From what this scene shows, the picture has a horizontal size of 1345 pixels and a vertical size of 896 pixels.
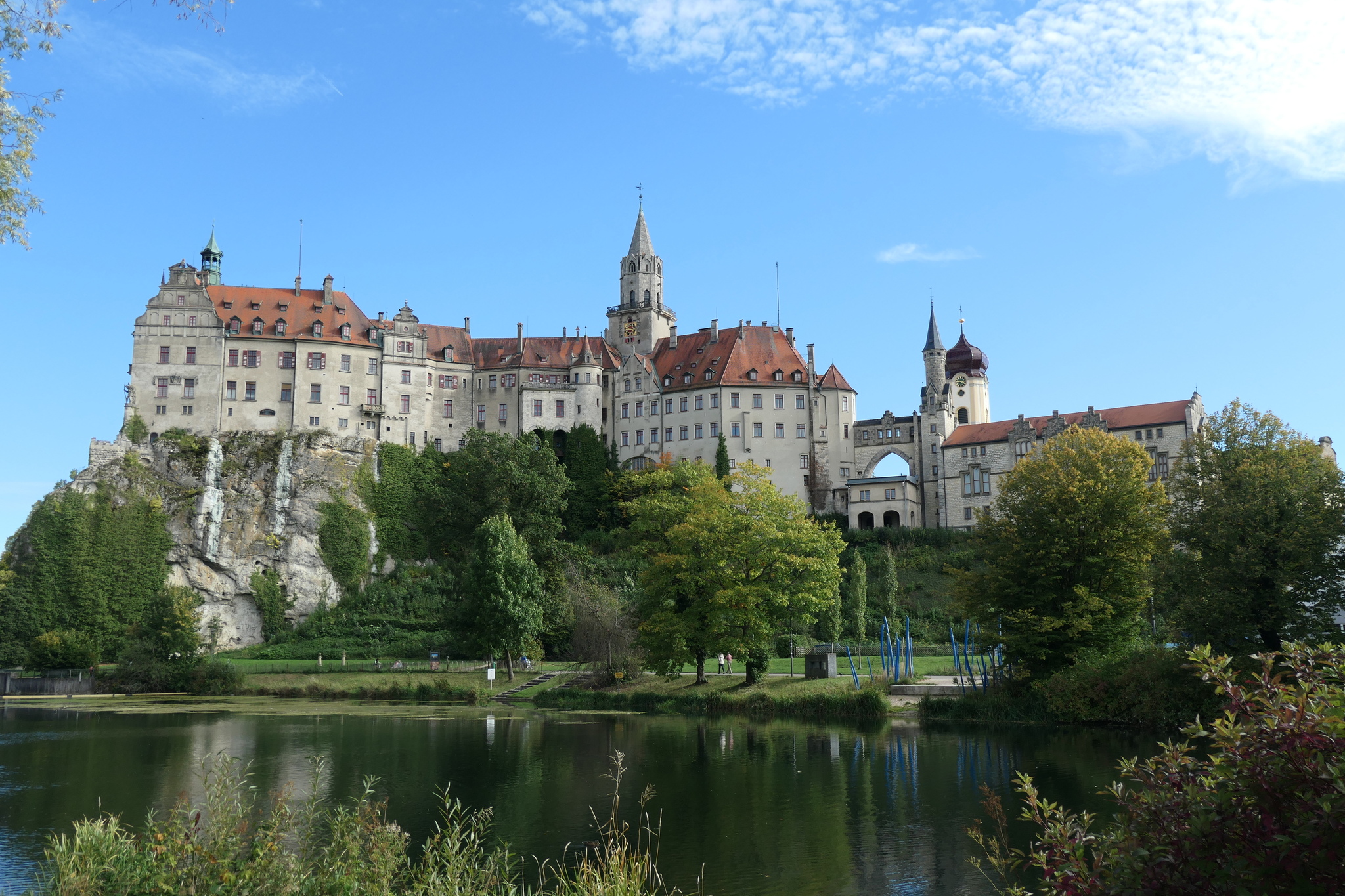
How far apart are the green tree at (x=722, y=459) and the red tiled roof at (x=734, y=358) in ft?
15.5

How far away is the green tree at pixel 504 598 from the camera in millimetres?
48219

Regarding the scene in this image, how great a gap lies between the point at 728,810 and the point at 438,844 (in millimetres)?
6626

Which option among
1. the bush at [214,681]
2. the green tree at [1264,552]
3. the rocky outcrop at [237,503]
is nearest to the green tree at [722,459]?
the rocky outcrop at [237,503]

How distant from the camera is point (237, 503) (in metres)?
72.4

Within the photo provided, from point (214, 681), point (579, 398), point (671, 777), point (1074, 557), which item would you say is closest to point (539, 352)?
point (579, 398)

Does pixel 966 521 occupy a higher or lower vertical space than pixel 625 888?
higher

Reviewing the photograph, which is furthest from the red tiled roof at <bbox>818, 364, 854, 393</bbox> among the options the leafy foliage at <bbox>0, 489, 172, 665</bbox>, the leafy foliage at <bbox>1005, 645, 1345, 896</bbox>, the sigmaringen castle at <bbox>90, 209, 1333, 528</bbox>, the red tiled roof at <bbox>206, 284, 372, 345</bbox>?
the leafy foliage at <bbox>1005, 645, 1345, 896</bbox>

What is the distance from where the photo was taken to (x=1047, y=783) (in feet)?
75.6

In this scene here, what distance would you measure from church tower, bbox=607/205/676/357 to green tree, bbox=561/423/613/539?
1212cm

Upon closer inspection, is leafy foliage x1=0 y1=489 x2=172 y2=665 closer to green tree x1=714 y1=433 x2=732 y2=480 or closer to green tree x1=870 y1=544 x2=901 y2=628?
green tree x1=714 y1=433 x2=732 y2=480

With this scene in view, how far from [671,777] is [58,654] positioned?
45595 millimetres

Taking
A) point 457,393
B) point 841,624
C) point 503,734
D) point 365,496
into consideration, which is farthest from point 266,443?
point 503,734

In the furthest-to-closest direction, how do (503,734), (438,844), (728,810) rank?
(503,734), (728,810), (438,844)

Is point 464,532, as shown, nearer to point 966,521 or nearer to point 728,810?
point 966,521
